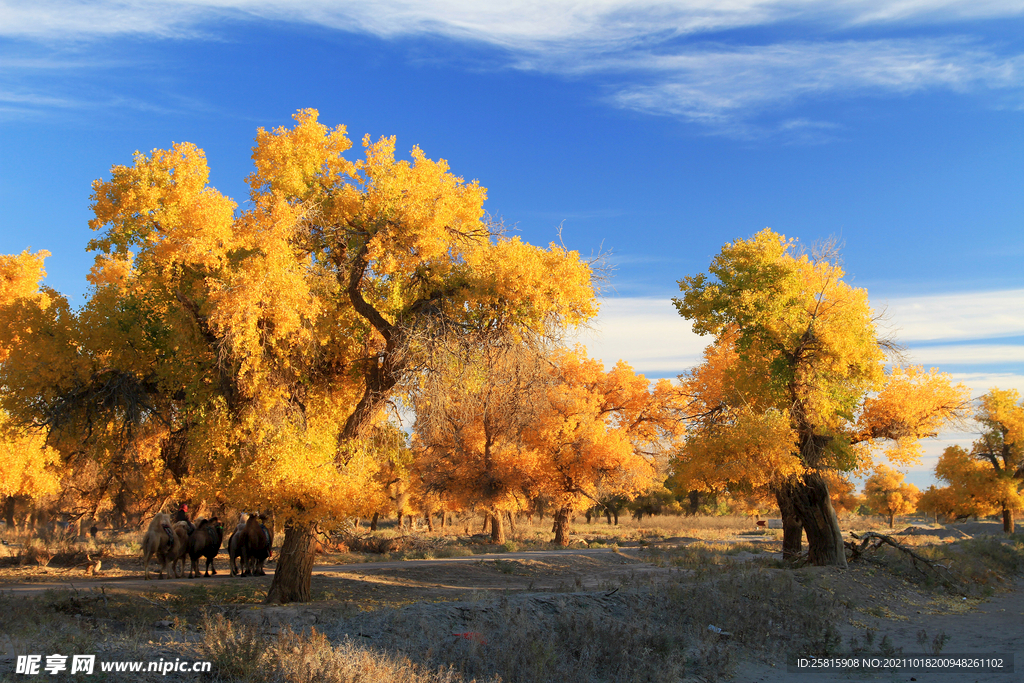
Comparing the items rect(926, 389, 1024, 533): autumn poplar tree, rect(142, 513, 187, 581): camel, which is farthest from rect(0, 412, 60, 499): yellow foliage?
rect(926, 389, 1024, 533): autumn poplar tree

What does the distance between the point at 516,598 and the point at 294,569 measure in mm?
4988

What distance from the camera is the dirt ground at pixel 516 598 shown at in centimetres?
1202

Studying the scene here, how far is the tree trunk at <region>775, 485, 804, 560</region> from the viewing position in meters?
22.6

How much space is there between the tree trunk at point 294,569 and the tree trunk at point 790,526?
1498 cm

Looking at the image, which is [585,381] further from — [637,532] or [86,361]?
[86,361]

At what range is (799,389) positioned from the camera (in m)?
19.9

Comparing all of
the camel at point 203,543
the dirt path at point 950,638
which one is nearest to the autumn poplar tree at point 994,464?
the dirt path at point 950,638

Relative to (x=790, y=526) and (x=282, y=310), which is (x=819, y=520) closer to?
(x=790, y=526)

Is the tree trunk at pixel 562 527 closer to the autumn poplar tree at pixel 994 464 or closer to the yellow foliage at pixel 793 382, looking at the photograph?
the yellow foliage at pixel 793 382

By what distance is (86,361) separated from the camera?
14.8m

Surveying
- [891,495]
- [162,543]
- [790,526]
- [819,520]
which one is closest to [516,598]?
[162,543]

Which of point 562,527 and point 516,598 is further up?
point 516,598

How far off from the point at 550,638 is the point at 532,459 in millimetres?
19419

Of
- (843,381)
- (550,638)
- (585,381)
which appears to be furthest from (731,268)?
(585,381)
